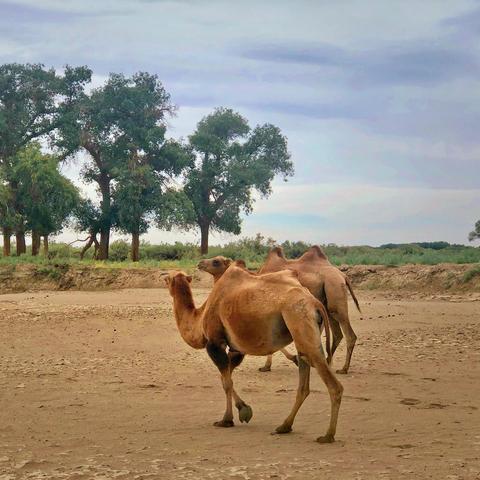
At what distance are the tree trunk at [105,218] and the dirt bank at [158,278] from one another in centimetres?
1324

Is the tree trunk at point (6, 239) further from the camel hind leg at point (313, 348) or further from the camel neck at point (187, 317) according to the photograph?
the camel hind leg at point (313, 348)

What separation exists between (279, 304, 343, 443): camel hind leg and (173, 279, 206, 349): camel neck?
1.79 meters

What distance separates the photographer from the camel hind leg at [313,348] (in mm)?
7785

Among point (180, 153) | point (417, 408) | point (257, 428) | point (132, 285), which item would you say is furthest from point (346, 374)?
point (180, 153)

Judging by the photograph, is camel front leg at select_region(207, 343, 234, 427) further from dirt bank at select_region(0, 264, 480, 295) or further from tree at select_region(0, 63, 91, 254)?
tree at select_region(0, 63, 91, 254)

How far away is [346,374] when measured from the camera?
1239 centimetres

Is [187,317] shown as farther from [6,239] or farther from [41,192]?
[6,239]

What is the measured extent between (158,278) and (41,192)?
14.4 metres

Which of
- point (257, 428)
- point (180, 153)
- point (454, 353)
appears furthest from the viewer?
point (180, 153)

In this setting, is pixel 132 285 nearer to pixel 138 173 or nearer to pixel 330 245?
pixel 138 173

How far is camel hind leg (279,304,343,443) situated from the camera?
779 centimetres

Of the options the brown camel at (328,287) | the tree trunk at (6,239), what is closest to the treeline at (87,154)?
the tree trunk at (6,239)

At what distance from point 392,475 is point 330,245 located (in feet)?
184

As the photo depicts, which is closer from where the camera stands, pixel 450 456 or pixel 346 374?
pixel 450 456
